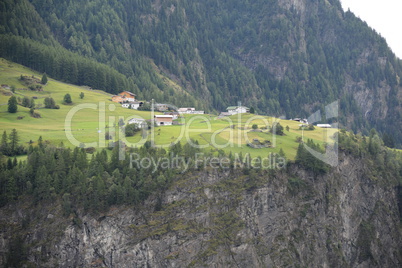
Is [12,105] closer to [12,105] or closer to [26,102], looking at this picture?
[12,105]

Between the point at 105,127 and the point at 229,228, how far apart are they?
140ft

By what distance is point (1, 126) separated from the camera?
10006 centimetres

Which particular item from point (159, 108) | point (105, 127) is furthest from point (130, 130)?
point (159, 108)

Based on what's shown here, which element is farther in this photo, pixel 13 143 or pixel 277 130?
pixel 277 130

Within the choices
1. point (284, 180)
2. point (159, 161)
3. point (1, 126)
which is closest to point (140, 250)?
point (159, 161)

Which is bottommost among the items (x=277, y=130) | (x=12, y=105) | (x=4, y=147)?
(x=4, y=147)

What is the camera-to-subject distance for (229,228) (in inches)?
3214

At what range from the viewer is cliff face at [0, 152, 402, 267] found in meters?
73.9

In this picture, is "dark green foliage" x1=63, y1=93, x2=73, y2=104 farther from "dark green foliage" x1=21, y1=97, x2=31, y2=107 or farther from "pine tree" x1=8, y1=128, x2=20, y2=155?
"pine tree" x1=8, y1=128, x2=20, y2=155

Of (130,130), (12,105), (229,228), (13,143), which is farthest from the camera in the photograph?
(12,105)

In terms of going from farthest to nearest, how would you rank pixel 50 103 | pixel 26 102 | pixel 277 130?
pixel 50 103
pixel 26 102
pixel 277 130

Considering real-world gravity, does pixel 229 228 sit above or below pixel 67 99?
below

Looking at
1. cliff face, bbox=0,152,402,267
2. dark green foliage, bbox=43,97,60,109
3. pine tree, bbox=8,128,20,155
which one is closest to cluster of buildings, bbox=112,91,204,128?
dark green foliage, bbox=43,97,60,109

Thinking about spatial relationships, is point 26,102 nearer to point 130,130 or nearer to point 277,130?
point 130,130
